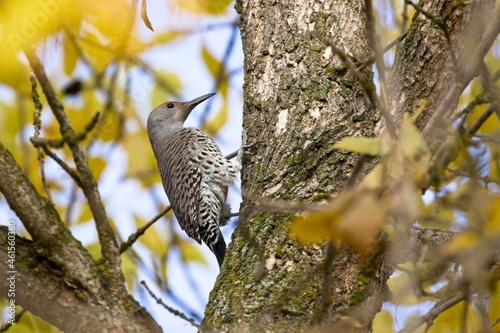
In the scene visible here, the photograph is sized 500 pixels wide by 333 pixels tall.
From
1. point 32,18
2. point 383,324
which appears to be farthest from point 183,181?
point 32,18

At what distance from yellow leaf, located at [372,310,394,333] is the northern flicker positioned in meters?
1.47

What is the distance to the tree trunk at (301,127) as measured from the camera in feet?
7.57

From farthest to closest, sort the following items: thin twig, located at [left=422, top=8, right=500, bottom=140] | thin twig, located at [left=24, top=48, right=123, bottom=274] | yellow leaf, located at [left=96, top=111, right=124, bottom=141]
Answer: yellow leaf, located at [left=96, top=111, right=124, bottom=141], thin twig, located at [left=24, top=48, right=123, bottom=274], thin twig, located at [left=422, top=8, right=500, bottom=140]

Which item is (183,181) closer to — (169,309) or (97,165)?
(97,165)

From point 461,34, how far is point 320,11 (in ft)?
2.41

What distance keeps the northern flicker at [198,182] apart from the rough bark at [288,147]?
65.4 inches

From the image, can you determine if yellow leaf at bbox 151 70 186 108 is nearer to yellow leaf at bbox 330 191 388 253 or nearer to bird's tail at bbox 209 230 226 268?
bird's tail at bbox 209 230 226 268

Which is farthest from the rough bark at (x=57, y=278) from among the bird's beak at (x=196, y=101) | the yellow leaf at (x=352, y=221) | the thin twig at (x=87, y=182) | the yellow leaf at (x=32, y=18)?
the bird's beak at (x=196, y=101)

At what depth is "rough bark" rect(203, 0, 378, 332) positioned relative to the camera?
2.31 metres

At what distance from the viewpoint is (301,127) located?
285 cm

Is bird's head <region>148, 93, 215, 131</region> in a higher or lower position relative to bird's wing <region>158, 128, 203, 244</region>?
higher

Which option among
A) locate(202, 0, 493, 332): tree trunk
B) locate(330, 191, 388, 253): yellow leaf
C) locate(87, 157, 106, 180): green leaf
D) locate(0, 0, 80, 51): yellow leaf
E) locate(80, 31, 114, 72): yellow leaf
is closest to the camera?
locate(330, 191, 388, 253): yellow leaf

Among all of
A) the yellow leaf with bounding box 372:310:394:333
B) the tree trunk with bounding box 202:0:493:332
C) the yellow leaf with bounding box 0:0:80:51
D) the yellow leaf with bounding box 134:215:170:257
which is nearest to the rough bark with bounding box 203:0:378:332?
the tree trunk with bounding box 202:0:493:332

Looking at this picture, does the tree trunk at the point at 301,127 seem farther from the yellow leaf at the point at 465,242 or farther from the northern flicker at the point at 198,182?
the northern flicker at the point at 198,182
